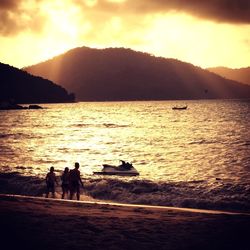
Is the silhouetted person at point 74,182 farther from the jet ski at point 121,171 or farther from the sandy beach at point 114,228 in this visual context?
the jet ski at point 121,171

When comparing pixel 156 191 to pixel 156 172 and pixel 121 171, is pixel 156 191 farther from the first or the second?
pixel 156 172

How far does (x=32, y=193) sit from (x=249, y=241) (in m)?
16.0

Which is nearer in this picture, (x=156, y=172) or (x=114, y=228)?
(x=114, y=228)

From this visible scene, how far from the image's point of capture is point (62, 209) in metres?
14.2

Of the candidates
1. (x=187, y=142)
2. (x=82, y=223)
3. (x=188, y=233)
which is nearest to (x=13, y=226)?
(x=82, y=223)

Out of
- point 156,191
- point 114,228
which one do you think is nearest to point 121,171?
point 156,191

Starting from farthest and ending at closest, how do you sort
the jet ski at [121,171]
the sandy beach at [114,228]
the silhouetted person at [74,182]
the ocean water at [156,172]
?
1. the jet ski at [121,171]
2. the ocean water at [156,172]
3. the silhouetted person at [74,182]
4. the sandy beach at [114,228]

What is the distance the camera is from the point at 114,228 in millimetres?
11250

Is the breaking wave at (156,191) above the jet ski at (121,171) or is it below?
below

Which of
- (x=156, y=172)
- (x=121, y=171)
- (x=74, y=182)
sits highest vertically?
(x=74, y=182)

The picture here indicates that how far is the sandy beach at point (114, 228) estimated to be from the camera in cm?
974

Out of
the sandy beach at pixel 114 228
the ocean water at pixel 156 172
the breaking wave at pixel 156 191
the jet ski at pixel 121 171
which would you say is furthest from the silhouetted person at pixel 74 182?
the jet ski at pixel 121 171

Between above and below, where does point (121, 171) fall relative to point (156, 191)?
above

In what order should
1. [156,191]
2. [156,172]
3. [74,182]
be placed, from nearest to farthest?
[74,182]
[156,191]
[156,172]
